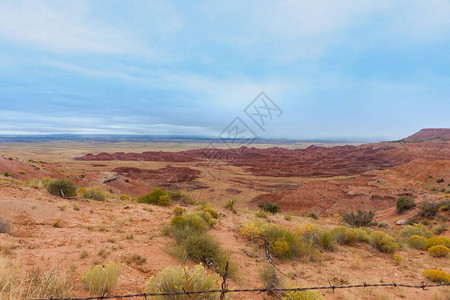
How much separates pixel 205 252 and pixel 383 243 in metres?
7.15

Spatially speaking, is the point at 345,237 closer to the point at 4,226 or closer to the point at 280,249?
the point at 280,249

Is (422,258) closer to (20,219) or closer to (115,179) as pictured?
(20,219)

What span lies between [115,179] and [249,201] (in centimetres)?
1887

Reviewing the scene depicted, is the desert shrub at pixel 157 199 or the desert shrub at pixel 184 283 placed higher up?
the desert shrub at pixel 184 283

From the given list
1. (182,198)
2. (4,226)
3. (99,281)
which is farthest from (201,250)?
(182,198)

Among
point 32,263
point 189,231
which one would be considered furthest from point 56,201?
point 189,231

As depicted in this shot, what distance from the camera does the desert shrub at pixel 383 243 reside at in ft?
25.8

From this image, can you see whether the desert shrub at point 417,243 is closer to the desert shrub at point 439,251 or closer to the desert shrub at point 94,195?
the desert shrub at point 439,251

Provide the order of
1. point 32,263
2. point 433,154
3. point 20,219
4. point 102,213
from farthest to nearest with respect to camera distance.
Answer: point 433,154, point 102,213, point 20,219, point 32,263

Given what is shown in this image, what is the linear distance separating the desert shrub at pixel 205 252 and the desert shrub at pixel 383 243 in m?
6.52

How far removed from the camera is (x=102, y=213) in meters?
8.77

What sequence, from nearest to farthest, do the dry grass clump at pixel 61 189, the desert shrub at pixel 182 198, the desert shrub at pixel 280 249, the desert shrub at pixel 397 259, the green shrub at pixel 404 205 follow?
1. the desert shrub at pixel 280 249
2. the desert shrub at pixel 397 259
3. the dry grass clump at pixel 61 189
4. the desert shrub at pixel 182 198
5. the green shrub at pixel 404 205

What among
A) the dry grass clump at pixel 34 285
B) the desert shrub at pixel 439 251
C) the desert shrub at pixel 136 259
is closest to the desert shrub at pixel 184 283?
the dry grass clump at pixel 34 285

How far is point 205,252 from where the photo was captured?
5465 millimetres
